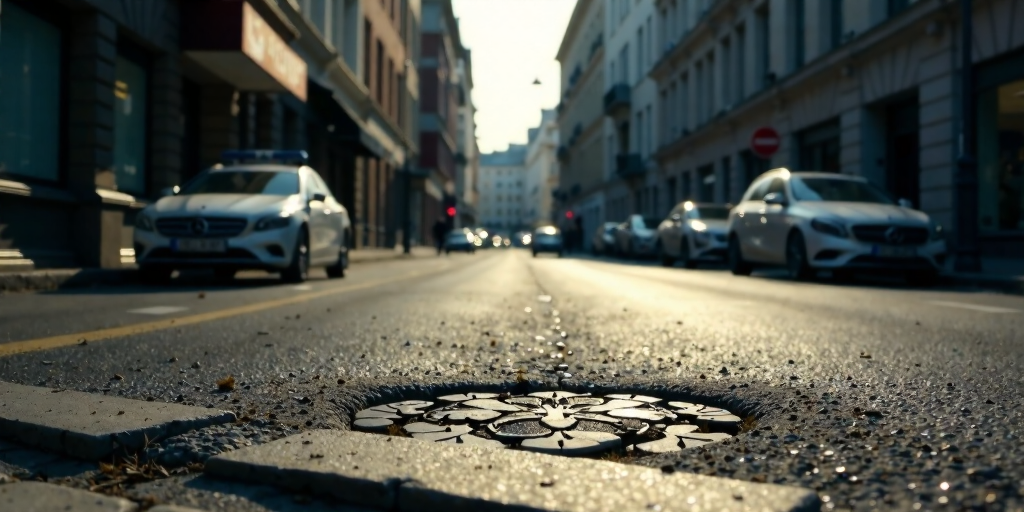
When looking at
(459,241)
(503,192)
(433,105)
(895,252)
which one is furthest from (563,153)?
(503,192)

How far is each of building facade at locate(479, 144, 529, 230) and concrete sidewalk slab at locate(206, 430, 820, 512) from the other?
18276 cm

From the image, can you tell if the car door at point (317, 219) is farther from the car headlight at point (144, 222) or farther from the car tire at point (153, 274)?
the car headlight at point (144, 222)

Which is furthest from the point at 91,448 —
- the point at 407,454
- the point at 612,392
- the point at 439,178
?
the point at 439,178

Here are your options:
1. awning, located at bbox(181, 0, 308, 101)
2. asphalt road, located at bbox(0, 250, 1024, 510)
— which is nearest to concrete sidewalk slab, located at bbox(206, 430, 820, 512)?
asphalt road, located at bbox(0, 250, 1024, 510)

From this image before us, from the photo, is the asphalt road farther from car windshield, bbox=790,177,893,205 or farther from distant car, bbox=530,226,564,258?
distant car, bbox=530,226,564,258

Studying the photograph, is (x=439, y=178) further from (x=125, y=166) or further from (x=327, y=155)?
(x=125, y=166)

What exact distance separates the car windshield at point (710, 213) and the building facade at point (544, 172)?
94856 millimetres

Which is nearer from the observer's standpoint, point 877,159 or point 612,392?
point 612,392

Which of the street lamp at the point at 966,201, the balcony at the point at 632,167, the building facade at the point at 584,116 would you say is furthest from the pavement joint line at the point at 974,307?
the building facade at the point at 584,116

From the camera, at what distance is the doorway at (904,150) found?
705 inches

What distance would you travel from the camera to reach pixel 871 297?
8758mm

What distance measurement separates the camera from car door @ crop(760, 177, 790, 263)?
41.8 feet

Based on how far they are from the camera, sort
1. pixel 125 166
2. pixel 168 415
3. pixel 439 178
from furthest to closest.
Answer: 1. pixel 439 178
2. pixel 125 166
3. pixel 168 415

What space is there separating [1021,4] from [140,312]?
1339cm
